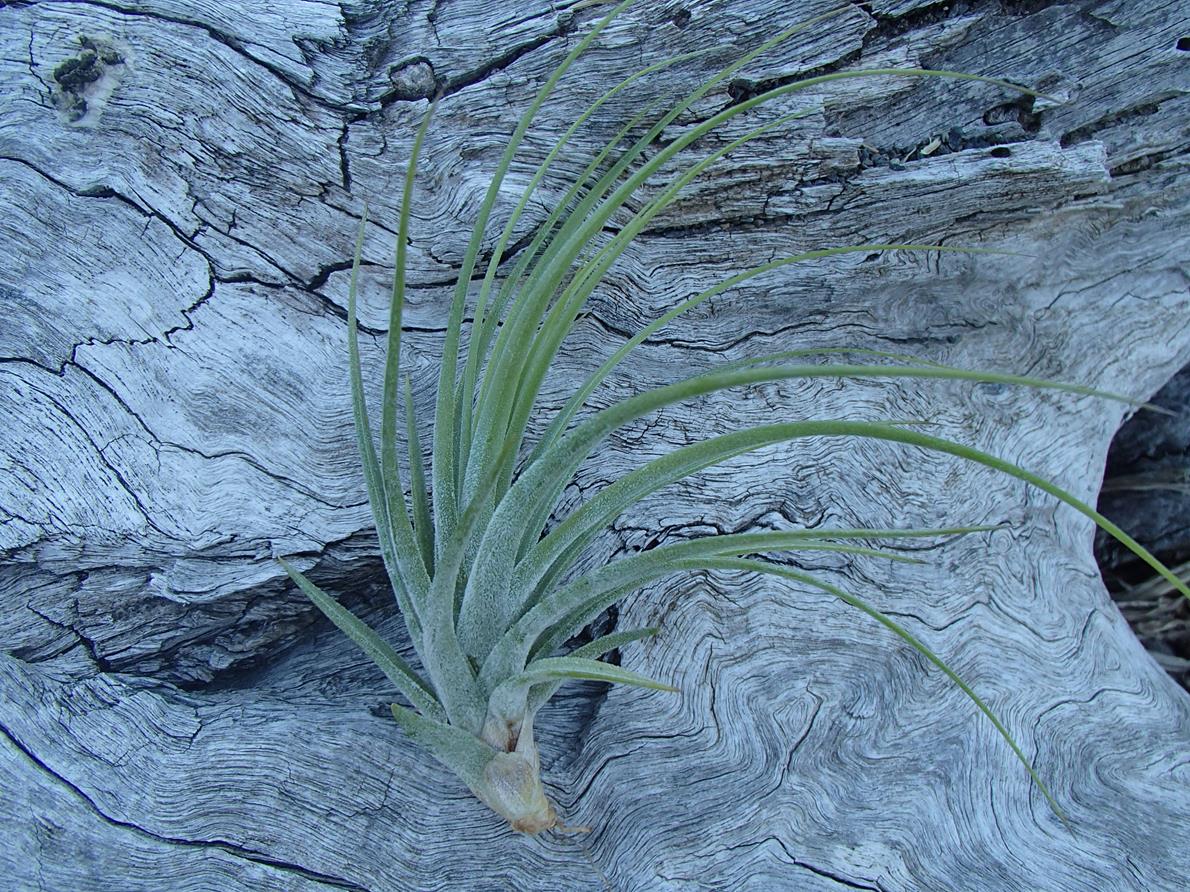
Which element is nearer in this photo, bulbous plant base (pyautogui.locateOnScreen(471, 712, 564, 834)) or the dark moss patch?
bulbous plant base (pyautogui.locateOnScreen(471, 712, 564, 834))

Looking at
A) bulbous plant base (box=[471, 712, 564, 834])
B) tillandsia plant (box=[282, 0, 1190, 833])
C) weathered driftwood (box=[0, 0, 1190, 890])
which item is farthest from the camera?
weathered driftwood (box=[0, 0, 1190, 890])

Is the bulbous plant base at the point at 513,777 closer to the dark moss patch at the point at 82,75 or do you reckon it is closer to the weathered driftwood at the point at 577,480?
the weathered driftwood at the point at 577,480

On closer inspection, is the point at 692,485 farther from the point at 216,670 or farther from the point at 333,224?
the point at 216,670

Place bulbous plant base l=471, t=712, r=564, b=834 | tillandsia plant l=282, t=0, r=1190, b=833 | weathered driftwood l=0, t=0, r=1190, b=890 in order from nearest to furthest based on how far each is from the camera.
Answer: tillandsia plant l=282, t=0, r=1190, b=833, bulbous plant base l=471, t=712, r=564, b=834, weathered driftwood l=0, t=0, r=1190, b=890

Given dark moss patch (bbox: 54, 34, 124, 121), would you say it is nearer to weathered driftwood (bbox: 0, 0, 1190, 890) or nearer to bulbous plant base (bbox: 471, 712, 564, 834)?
weathered driftwood (bbox: 0, 0, 1190, 890)

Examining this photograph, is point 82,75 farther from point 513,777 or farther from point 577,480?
point 513,777

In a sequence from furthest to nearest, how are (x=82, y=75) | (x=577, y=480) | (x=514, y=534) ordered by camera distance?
(x=577, y=480), (x=82, y=75), (x=514, y=534)

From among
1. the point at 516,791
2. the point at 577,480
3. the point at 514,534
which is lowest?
the point at 516,791

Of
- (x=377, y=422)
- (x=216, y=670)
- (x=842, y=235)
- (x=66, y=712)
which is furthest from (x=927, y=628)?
(x=66, y=712)

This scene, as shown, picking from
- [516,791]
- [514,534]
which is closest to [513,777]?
[516,791]

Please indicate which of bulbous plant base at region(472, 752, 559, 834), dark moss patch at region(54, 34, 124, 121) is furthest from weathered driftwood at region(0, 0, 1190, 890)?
bulbous plant base at region(472, 752, 559, 834)
